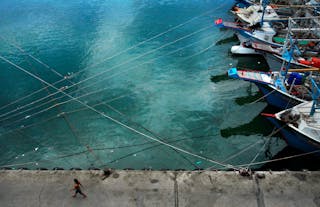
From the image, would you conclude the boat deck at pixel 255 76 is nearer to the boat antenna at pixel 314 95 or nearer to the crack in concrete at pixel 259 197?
the boat antenna at pixel 314 95

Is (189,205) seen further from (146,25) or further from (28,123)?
(146,25)

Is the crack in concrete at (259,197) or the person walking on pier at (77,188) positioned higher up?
the person walking on pier at (77,188)

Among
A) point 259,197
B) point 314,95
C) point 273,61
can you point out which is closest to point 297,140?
point 314,95

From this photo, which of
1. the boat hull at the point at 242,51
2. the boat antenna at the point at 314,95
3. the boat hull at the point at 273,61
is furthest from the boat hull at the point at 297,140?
the boat hull at the point at 242,51

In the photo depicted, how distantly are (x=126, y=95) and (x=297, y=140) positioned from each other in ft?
45.0

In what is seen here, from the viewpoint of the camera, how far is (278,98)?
1997cm

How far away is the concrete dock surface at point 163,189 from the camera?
13.2 meters

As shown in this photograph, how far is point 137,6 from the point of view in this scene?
134ft

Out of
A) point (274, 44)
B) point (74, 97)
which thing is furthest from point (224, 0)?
point (74, 97)

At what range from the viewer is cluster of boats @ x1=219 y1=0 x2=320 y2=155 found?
16656 millimetres

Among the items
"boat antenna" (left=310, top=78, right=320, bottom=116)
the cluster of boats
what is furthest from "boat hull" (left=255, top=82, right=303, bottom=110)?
"boat antenna" (left=310, top=78, right=320, bottom=116)

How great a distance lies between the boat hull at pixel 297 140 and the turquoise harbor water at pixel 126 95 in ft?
3.96

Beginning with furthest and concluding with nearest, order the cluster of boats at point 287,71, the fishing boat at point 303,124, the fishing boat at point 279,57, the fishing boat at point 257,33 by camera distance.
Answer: the fishing boat at point 257,33 < the fishing boat at point 279,57 < the cluster of boats at point 287,71 < the fishing boat at point 303,124

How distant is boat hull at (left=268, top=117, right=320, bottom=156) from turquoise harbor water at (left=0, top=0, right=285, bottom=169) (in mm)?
1208
